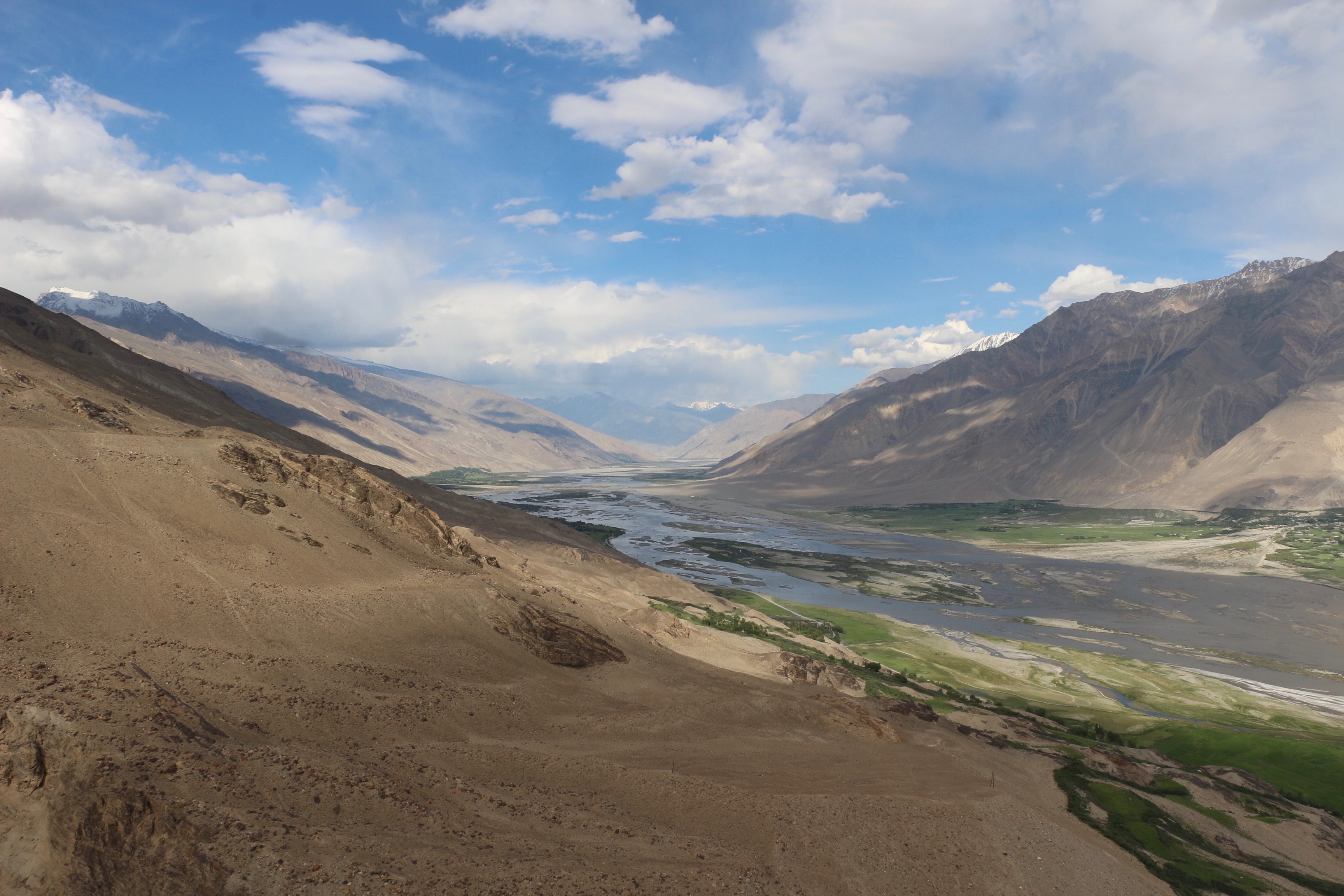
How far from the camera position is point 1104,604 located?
73562 millimetres

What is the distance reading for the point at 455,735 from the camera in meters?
15.9

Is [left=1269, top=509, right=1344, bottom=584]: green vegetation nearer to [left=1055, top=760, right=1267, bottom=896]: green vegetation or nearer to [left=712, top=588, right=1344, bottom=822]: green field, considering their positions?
[left=712, top=588, right=1344, bottom=822]: green field

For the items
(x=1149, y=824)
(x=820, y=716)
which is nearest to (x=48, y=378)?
(x=820, y=716)

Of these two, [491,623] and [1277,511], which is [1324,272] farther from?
[491,623]

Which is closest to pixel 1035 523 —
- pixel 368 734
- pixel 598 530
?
pixel 598 530

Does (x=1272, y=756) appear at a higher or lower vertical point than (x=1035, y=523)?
lower

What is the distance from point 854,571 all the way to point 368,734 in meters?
80.1

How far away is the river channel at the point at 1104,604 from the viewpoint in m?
55.7

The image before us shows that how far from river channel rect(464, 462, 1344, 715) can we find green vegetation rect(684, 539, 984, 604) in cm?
173

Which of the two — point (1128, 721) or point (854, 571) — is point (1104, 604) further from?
point (1128, 721)

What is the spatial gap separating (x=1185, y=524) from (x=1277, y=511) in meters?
16.6

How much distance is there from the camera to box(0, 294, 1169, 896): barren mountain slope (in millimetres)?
9930

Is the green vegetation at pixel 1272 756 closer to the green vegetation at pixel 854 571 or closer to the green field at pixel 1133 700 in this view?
the green field at pixel 1133 700

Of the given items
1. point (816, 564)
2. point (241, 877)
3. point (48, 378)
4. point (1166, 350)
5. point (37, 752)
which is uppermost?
point (1166, 350)
